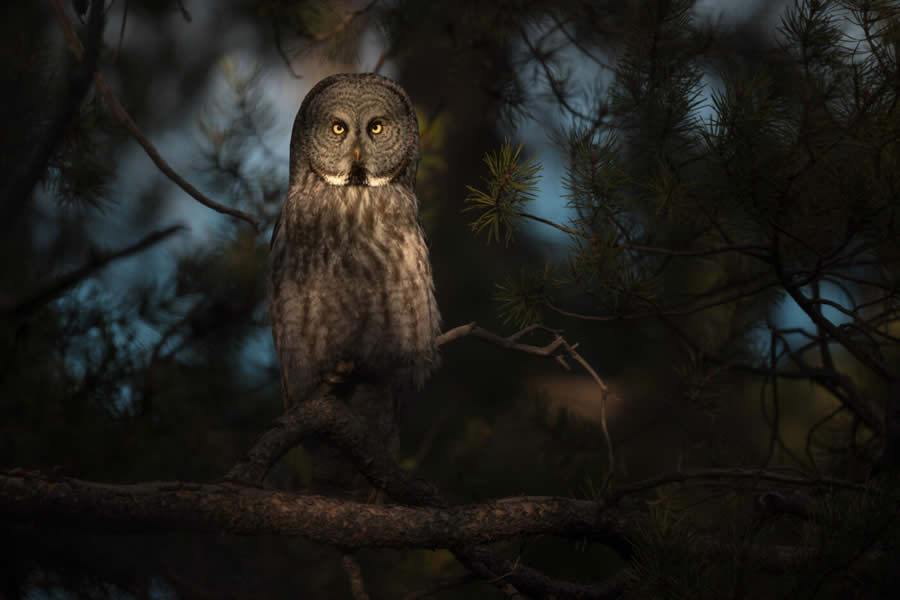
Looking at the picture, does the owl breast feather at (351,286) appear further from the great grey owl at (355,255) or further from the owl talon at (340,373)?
the owl talon at (340,373)

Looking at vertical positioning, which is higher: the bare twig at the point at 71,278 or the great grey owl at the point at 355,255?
the great grey owl at the point at 355,255

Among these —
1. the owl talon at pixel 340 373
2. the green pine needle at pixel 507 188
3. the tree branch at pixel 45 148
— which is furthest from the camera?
the owl talon at pixel 340 373

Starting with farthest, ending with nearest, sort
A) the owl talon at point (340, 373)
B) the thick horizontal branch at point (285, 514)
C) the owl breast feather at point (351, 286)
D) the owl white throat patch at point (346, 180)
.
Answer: the owl white throat patch at point (346, 180) < the owl breast feather at point (351, 286) < the owl talon at point (340, 373) < the thick horizontal branch at point (285, 514)

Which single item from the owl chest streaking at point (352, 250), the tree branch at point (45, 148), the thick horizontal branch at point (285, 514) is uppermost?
the owl chest streaking at point (352, 250)

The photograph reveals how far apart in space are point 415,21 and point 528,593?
2000 millimetres

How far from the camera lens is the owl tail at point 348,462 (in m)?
2.48

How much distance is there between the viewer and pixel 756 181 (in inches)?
56.3

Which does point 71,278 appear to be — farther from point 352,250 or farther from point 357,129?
point 357,129

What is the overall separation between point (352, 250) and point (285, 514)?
3.34 ft

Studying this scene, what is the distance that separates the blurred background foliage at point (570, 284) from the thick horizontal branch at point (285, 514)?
0.07 m

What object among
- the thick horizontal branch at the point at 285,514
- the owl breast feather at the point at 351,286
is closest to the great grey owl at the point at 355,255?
the owl breast feather at the point at 351,286

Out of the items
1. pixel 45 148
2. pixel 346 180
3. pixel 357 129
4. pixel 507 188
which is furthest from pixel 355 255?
pixel 45 148

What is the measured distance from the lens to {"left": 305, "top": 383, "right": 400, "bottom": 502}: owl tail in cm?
248

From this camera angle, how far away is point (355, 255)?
229cm
